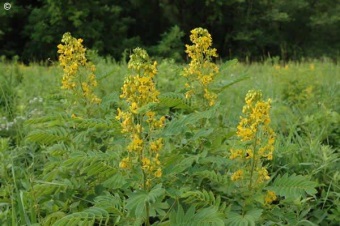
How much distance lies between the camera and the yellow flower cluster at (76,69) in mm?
2314

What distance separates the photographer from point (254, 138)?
175 cm

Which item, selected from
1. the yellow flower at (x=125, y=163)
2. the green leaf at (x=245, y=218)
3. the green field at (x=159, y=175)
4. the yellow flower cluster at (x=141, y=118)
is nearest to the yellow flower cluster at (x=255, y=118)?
the green field at (x=159, y=175)

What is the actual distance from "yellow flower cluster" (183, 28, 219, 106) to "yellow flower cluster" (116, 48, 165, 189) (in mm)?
427

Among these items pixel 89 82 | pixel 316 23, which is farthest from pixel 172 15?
pixel 89 82

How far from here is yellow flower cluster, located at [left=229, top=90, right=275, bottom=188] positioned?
5.56 feet

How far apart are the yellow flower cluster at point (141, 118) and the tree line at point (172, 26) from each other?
1714 cm

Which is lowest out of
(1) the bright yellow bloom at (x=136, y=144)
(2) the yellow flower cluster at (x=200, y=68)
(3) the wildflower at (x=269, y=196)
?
(3) the wildflower at (x=269, y=196)

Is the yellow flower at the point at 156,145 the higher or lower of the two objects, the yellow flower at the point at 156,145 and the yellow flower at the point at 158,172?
the higher

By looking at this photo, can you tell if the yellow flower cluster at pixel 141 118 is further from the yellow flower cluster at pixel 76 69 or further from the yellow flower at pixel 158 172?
the yellow flower cluster at pixel 76 69

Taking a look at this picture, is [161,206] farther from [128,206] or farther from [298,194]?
[298,194]

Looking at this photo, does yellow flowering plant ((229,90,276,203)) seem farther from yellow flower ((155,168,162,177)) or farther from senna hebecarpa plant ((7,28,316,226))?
yellow flower ((155,168,162,177))

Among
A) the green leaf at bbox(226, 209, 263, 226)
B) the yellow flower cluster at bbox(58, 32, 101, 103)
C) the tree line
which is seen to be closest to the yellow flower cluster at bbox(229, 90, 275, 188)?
the green leaf at bbox(226, 209, 263, 226)

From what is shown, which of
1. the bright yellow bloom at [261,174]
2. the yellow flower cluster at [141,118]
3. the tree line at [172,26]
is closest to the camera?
the yellow flower cluster at [141,118]

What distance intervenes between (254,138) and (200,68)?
0.52 metres
